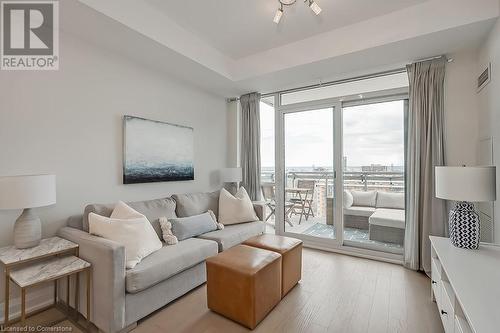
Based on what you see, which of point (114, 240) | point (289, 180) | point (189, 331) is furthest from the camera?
point (289, 180)

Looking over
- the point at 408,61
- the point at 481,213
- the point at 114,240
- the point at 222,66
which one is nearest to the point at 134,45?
the point at 222,66

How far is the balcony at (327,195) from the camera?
343 cm

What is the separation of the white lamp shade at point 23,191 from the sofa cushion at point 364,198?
3740 mm

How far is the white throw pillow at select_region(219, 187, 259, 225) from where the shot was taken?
346 cm

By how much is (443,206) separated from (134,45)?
3.87 meters

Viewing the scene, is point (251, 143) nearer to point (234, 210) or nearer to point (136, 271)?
point (234, 210)

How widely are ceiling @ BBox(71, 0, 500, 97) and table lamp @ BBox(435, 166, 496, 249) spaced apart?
1431 mm

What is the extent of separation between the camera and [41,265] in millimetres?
1863

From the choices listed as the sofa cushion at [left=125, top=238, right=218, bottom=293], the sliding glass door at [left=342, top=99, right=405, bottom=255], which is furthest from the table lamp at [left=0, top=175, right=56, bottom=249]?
the sliding glass door at [left=342, top=99, right=405, bottom=255]

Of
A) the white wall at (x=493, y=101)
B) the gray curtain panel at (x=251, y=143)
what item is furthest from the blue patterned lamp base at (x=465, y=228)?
the gray curtain panel at (x=251, y=143)

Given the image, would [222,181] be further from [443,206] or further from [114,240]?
[443,206]

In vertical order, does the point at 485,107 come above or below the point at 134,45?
A: below

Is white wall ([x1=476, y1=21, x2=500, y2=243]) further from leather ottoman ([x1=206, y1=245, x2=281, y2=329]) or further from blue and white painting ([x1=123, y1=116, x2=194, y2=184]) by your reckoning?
blue and white painting ([x1=123, y1=116, x2=194, y2=184])

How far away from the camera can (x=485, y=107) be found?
7.81 feet
